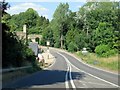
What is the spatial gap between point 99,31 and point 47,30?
65.4 m

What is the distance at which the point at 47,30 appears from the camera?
634 ft

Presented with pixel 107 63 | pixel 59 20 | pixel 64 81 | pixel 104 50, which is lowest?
pixel 107 63

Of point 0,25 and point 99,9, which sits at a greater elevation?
point 99,9

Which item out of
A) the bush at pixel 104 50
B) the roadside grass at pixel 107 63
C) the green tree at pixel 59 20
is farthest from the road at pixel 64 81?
the green tree at pixel 59 20

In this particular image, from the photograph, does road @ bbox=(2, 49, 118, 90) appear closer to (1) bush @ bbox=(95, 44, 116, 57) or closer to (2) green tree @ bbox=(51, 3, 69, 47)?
(1) bush @ bbox=(95, 44, 116, 57)

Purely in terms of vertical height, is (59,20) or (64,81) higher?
(59,20)

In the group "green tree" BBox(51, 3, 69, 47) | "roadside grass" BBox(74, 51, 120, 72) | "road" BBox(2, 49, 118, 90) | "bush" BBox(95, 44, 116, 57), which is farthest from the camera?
"green tree" BBox(51, 3, 69, 47)

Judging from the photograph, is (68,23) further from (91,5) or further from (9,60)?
(9,60)

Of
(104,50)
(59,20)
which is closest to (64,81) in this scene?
(104,50)

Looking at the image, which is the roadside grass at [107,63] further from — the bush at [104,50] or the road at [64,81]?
the road at [64,81]

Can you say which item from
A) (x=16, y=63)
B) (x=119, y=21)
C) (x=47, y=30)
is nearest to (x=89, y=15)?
(x=119, y=21)

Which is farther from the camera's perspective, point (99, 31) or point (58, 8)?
point (58, 8)

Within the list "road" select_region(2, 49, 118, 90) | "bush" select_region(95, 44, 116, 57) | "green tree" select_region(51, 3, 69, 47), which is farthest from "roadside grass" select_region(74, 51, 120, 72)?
"green tree" select_region(51, 3, 69, 47)

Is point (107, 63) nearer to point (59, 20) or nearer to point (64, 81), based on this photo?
point (64, 81)
